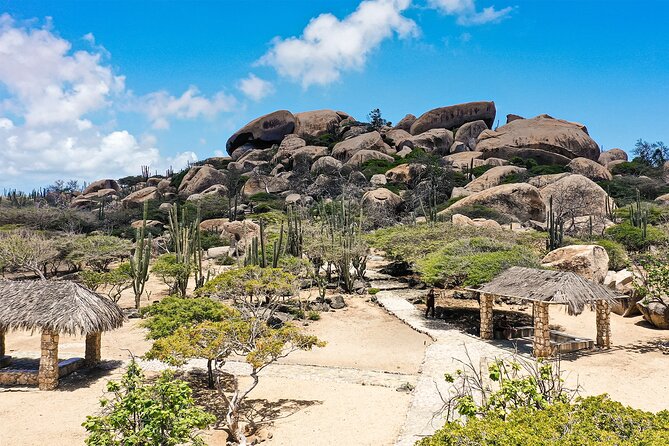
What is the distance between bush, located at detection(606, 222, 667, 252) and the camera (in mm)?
29117

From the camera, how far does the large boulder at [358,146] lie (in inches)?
2805

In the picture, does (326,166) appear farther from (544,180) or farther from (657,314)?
(657,314)

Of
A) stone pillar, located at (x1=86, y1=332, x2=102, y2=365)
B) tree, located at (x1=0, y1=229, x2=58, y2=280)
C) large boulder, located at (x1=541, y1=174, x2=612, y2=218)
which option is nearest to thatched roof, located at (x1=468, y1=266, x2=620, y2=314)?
stone pillar, located at (x1=86, y1=332, x2=102, y2=365)

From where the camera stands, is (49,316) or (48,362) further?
(48,362)

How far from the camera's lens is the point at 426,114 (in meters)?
78.9

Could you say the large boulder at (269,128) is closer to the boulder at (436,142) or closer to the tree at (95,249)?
the boulder at (436,142)

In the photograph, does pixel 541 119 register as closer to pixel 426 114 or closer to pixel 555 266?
pixel 426 114

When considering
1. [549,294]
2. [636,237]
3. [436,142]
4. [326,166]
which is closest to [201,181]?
[326,166]

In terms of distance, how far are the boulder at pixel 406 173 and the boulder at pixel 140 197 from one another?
103 feet

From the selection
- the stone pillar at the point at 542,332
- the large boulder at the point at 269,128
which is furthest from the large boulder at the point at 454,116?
the stone pillar at the point at 542,332

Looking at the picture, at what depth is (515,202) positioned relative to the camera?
41.8 meters

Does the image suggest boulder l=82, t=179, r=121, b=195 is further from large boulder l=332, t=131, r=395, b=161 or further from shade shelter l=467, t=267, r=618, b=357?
shade shelter l=467, t=267, r=618, b=357

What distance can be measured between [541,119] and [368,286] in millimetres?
56037

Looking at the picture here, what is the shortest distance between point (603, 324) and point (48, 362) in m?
16.0
